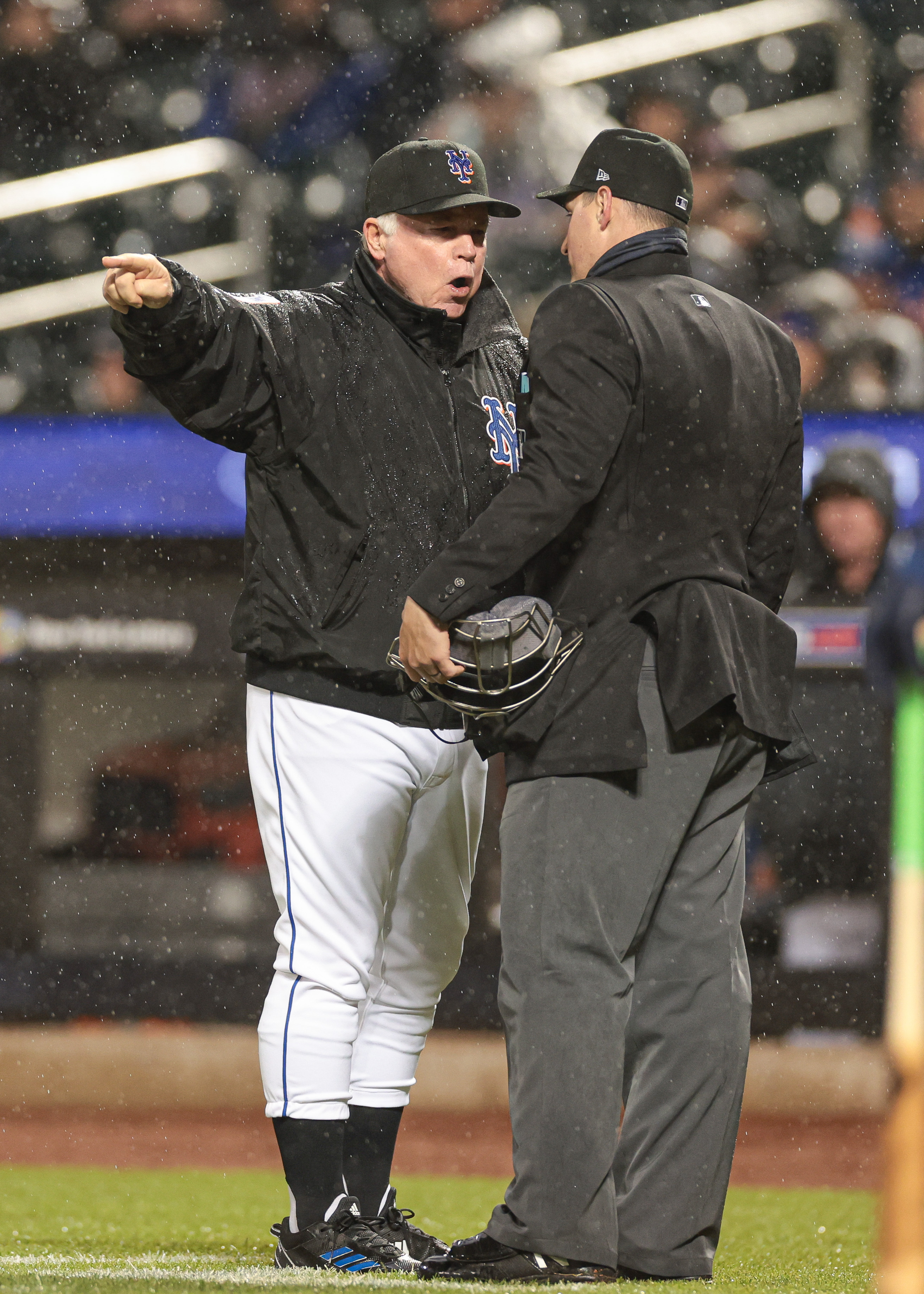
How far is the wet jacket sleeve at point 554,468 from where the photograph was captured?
7.86 ft

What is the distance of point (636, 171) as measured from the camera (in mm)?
2639

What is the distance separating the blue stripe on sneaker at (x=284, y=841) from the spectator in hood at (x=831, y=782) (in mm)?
5159

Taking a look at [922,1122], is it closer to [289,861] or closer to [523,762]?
[523,762]

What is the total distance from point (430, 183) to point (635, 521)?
2.80ft

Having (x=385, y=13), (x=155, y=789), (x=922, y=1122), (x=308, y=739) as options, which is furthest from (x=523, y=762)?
(x=385, y=13)

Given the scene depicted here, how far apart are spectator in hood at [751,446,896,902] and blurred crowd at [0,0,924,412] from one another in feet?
3.17

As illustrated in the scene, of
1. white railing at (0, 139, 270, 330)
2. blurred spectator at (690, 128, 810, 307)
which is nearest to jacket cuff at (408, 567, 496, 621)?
blurred spectator at (690, 128, 810, 307)

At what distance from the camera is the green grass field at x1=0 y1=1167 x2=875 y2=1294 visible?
8.42 feet

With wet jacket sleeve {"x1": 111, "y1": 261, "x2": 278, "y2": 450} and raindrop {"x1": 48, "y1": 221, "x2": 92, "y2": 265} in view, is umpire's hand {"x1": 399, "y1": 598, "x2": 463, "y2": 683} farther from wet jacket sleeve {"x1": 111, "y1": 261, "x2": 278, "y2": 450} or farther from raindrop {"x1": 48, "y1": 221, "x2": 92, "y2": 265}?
raindrop {"x1": 48, "y1": 221, "x2": 92, "y2": 265}

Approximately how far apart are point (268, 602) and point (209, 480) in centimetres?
506

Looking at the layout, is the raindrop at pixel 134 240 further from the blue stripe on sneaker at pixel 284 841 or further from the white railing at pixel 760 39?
the blue stripe on sneaker at pixel 284 841

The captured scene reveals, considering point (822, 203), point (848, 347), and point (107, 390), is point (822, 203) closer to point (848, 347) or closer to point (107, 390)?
point (848, 347)

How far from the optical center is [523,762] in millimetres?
2498

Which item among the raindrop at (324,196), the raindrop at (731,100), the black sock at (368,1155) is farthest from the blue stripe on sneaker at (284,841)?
the raindrop at (731,100)
